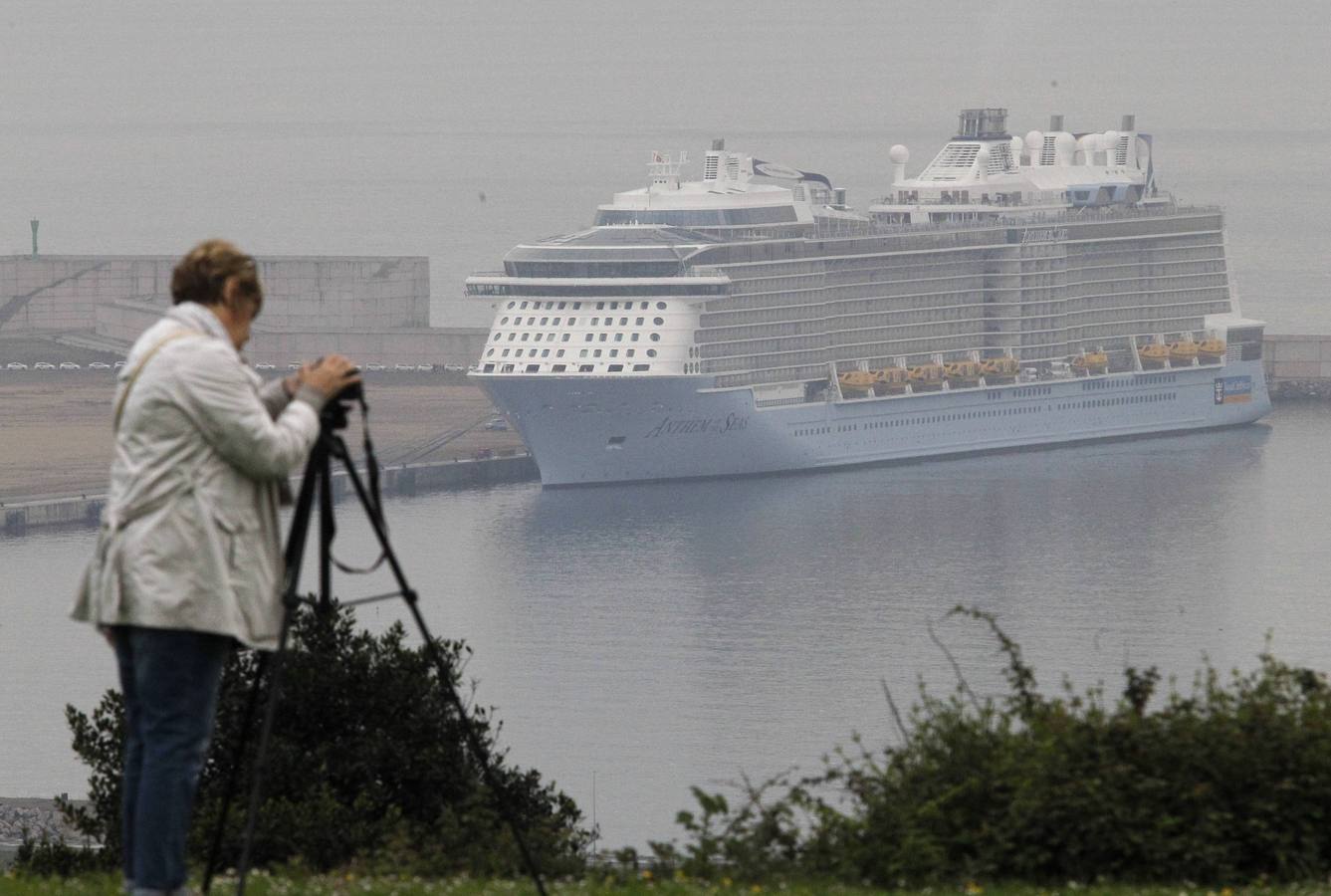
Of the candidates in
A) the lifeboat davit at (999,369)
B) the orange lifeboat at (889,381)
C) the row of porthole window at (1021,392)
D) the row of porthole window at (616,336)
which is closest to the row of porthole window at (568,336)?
the row of porthole window at (616,336)

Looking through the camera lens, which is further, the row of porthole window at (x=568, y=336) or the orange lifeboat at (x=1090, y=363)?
the orange lifeboat at (x=1090, y=363)

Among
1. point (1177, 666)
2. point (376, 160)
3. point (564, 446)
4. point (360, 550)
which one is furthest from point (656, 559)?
point (376, 160)

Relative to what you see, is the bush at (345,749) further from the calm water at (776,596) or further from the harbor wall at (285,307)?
the harbor wall at (285,307)

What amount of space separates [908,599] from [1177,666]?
574 centimetres

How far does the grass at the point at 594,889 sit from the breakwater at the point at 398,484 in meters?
31.8

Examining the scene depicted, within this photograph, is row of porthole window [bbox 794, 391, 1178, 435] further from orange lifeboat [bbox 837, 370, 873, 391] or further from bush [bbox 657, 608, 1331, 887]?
bush [bbox 657, 608, 1331, 887]

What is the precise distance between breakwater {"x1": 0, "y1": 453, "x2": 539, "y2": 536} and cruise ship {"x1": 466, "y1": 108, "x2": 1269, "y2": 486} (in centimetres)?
186

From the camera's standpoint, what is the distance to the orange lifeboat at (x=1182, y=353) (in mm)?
50312

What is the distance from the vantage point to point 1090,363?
160ft

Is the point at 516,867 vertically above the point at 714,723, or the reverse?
the point at 516,867

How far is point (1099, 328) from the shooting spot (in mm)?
50438

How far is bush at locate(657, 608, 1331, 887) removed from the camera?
4.46m

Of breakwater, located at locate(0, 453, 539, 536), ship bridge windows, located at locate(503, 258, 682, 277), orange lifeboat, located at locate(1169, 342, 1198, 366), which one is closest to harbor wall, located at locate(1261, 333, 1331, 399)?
orange lifeboat, located at locate(1169, 342, 1198, 366)

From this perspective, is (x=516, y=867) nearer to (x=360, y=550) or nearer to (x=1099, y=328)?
(x=360, y=550)
